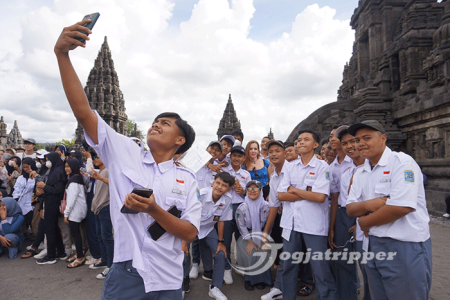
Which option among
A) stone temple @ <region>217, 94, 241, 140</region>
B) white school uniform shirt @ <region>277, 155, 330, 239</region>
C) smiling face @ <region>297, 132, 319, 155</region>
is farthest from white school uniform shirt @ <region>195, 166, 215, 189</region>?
stone temple @ <region>217, 94, 241, 140</region>

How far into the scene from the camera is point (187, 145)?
202cm

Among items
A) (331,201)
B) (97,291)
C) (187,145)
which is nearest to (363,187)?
(331,201)

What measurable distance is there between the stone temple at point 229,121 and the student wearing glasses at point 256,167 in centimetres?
3006

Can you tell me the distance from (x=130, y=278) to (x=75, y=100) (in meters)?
1.06

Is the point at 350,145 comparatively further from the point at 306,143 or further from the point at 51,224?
the point at 51,224

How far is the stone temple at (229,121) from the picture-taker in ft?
117

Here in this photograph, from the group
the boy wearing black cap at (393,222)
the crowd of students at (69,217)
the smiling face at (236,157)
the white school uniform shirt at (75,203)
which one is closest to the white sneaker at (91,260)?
the crowd of students at (69,217)

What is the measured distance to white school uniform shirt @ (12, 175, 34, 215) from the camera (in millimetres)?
5910

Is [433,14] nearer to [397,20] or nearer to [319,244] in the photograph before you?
[397,20]

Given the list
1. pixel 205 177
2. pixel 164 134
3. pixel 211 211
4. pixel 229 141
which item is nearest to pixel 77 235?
pixel 205 177

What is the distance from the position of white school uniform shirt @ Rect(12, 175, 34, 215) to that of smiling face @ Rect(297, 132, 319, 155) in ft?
18.9

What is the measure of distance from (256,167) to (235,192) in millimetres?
828

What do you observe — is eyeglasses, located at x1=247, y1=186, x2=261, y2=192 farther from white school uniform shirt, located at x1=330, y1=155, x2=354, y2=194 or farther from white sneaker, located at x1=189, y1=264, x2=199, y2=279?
white sneaker, located at x1=189, y1=264, x2=199, y2=279

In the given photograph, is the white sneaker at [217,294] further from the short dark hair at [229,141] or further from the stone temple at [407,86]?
the stone temple at [407,86]
